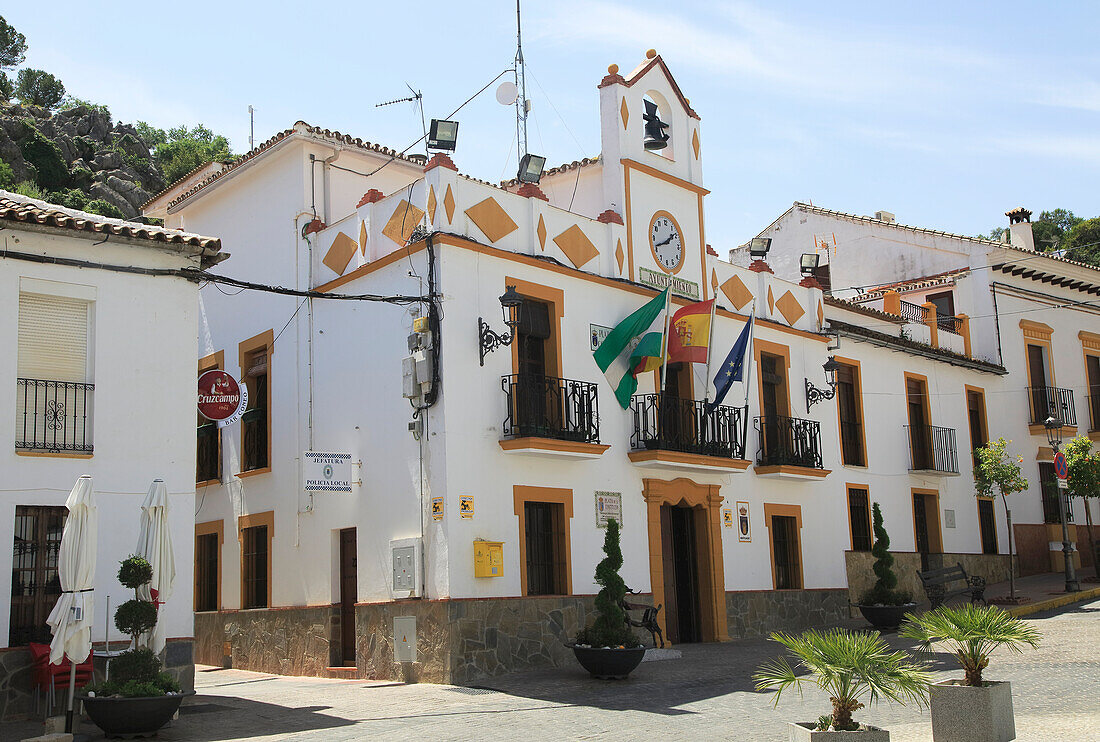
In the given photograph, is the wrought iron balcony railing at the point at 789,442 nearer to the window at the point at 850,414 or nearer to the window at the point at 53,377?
the window at the point at 850,414

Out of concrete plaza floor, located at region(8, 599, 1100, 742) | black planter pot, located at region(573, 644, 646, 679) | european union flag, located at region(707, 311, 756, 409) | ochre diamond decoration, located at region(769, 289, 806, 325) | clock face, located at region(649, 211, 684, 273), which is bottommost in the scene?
concrete plaza floor, located at region(8, 599, 1100, 742)

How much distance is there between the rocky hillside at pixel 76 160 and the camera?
162 ft

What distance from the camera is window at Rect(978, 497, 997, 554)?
985 inches

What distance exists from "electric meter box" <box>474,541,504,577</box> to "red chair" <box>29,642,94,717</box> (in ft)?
15.9

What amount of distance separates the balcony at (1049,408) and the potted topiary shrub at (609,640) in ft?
57.6

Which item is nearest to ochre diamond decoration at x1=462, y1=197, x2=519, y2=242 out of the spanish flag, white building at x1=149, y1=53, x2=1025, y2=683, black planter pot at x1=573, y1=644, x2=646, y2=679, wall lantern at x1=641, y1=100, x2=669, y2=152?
white building at x1=149, y1=53, x2=1025, y2=683

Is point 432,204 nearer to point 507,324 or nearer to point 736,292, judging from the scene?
point 507,324

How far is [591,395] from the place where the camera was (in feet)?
53.2

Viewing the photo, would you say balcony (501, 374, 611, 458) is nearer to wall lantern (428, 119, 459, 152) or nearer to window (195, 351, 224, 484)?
wall lantern (428, 119, 459, 152)

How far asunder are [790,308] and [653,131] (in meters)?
4.83

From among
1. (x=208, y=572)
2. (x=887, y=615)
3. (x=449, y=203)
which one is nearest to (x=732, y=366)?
(x=887, y=615)

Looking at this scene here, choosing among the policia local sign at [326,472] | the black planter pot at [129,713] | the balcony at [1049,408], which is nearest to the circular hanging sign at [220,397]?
the policia local sign at [326,472]

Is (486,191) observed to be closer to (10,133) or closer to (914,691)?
(914,691)

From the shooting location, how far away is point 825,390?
2148 centimetres
